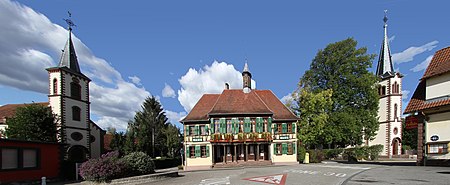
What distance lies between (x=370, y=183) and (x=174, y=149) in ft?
127

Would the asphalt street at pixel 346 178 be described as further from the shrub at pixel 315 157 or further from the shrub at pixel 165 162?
the shrub at pixel 165 162

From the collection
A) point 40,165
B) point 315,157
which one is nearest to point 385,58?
point 315,157

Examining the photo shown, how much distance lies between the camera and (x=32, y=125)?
872 inches

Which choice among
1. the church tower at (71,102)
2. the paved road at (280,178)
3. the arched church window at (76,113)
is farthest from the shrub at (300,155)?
the arched church window at (76,113)

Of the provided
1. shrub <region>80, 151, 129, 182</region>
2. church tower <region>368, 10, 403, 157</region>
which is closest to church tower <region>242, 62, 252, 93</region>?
shrub <region>80, 151, 129, 182</region>

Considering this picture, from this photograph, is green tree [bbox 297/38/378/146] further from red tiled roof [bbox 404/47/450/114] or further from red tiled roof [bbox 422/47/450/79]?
red tiled roof [bbox 422/47/450/79]

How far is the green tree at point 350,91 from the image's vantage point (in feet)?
95.5

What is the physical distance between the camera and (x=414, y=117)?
17.3 meters

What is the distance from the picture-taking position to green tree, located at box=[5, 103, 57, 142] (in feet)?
71.4

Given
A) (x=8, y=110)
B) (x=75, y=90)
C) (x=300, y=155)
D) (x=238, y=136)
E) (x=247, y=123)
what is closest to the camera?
(x=238, y=136)

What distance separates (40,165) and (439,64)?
27.9 meters

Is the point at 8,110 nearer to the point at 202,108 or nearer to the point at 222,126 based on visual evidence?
the point at 202,108

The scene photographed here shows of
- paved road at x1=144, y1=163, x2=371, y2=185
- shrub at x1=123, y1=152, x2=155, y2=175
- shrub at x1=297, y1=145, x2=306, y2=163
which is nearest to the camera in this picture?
paved road at x1=144, y1=163, x2=371, y2=185

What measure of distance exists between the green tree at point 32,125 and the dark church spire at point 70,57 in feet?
24.6
